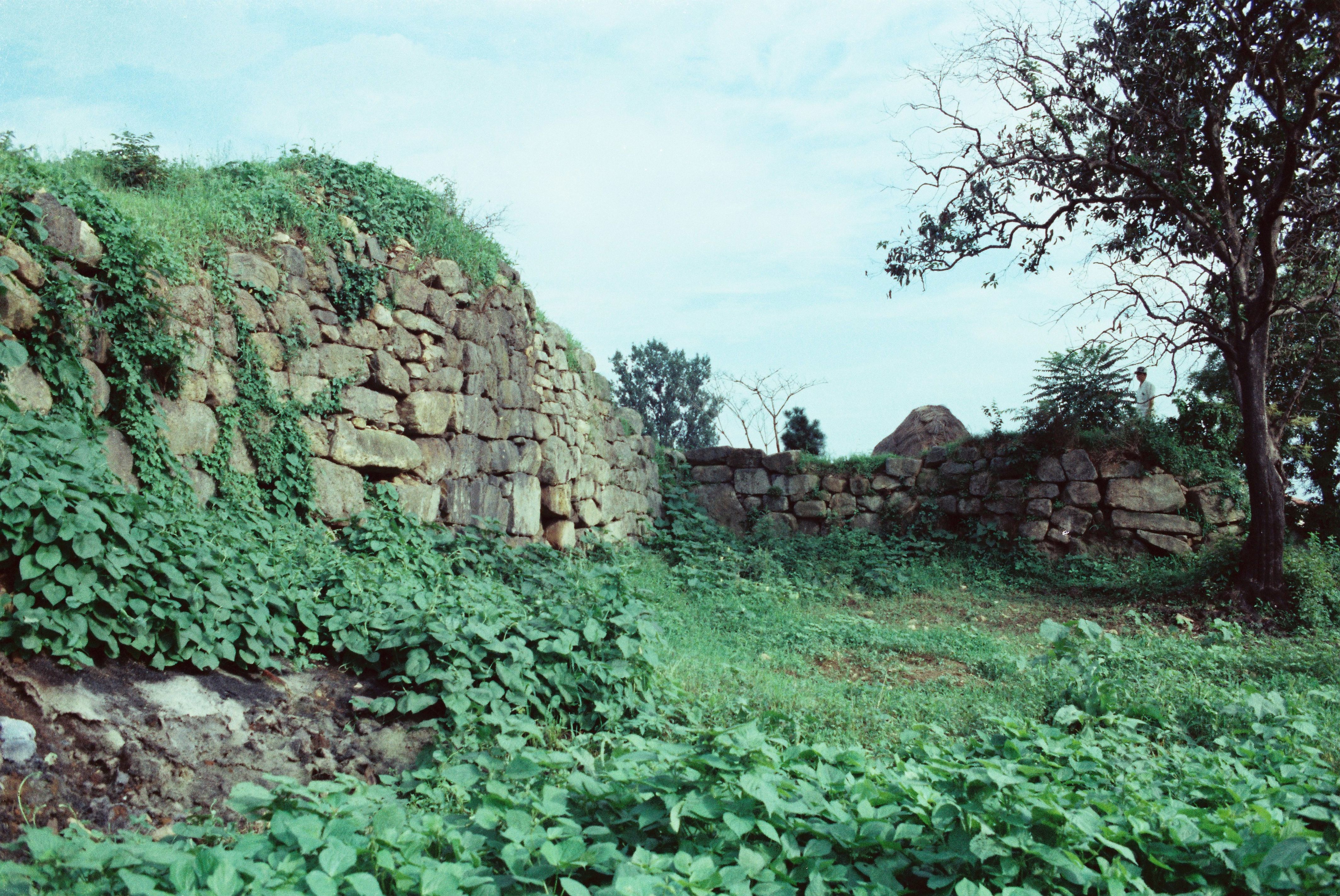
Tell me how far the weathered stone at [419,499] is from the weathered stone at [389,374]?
786 millimetres

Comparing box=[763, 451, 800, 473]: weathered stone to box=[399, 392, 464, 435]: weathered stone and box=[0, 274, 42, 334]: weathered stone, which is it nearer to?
box=[399, 392, 464, 435]: weathered stone

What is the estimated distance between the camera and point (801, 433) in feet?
55.2

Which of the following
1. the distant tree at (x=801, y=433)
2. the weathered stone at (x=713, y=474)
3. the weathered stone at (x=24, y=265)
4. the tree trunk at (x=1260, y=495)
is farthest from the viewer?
the distant tree at (x=801, y=433)

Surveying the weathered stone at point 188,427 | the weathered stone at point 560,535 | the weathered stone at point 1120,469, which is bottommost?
the weathered stone at point 560,535

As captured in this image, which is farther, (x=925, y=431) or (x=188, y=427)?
(x=925, y=431)

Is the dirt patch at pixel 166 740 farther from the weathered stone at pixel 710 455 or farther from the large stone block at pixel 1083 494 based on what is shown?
the large stone block at pixel 1083 494

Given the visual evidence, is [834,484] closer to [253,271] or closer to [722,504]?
[722,504]

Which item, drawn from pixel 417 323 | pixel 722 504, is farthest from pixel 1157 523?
pixel 417 323

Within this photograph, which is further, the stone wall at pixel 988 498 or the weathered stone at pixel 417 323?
the stone wall at pixel 988 498

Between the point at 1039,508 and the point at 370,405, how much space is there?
888 cm

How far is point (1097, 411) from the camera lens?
11812 mm

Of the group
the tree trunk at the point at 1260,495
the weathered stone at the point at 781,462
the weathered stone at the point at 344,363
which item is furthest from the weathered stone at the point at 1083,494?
the weathered stone at the point at 344,363

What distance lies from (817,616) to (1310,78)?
846 centimetres

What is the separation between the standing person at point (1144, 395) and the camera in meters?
11.8
